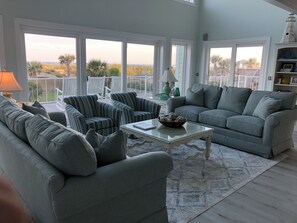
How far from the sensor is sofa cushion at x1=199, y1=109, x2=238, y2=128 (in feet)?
13.4

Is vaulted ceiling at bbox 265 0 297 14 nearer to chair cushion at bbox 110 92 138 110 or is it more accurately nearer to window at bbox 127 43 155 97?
chair cushion at bbox 110 92 138 110

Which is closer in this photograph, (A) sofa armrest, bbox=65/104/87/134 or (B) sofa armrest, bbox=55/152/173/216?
(B) sofa armrest, bbox=55/152/173/216

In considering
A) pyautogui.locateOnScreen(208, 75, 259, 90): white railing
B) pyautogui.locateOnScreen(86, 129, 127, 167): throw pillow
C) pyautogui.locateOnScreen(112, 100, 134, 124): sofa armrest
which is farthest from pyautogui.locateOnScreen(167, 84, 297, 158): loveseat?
pyautogui.locateOnScreen(86, 129, 127, 167): throw pillow

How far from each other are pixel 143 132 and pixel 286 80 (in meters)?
4.08

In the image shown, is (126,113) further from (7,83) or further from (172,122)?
(7,83)

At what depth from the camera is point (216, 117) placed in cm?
414

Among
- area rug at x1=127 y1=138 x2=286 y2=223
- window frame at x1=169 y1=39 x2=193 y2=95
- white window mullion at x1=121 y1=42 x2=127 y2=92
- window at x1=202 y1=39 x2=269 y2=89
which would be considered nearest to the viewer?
area rug at x1=127 y1=138 x2=286 y2=223

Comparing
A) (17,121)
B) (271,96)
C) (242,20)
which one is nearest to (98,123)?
(17,121)

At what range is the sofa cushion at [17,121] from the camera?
1817 millimetres

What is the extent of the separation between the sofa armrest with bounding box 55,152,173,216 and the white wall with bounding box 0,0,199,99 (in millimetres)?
3416

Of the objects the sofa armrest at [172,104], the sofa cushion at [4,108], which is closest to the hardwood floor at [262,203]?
the sofa cushion at [4,108]

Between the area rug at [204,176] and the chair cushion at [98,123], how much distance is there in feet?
1.66

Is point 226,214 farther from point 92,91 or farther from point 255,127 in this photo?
point 92,91

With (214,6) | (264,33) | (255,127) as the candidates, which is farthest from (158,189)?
(214,6)
